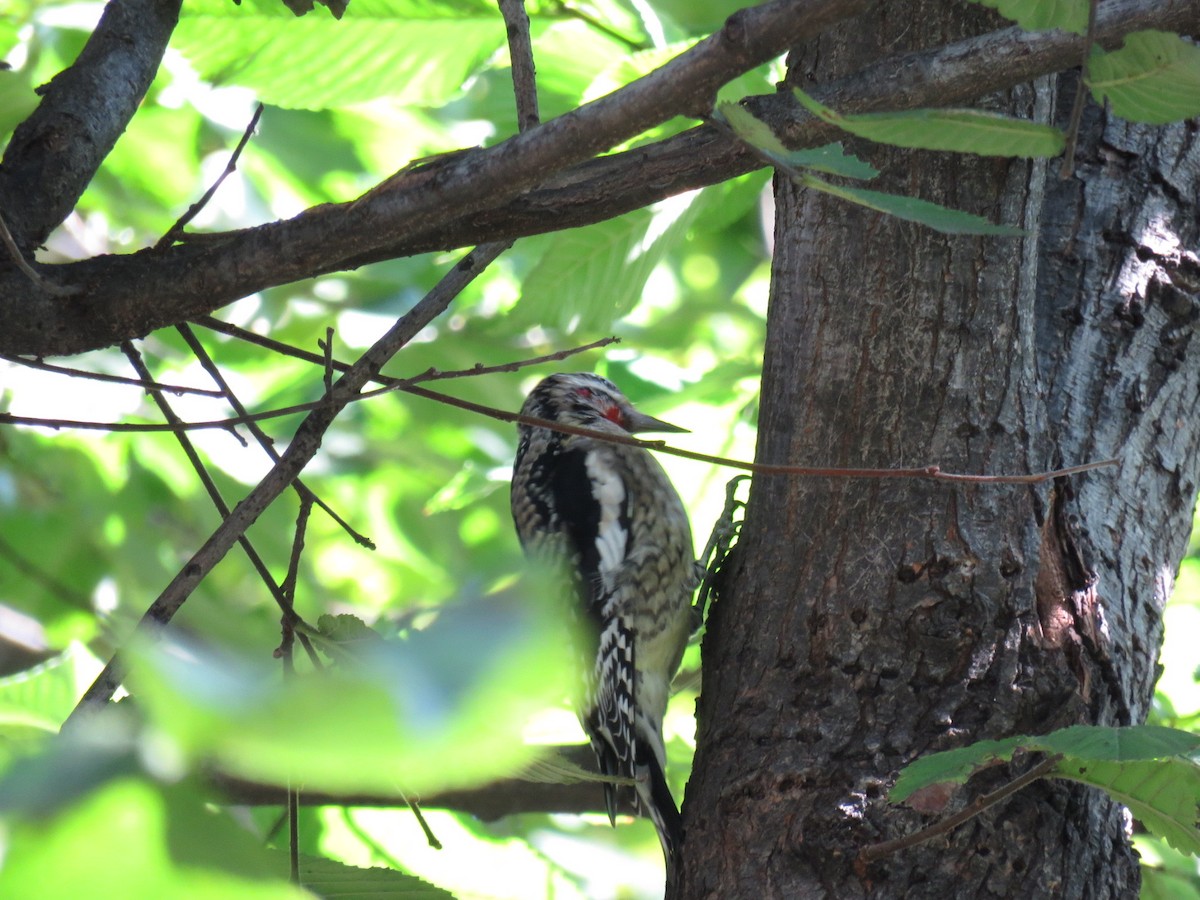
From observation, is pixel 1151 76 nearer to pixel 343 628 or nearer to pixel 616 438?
pixel 616 438

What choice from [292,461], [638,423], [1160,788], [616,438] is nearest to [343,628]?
[292,461]

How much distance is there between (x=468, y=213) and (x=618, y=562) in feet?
6.81

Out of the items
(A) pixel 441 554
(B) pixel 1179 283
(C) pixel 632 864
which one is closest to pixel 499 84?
(A) pixel 441 554

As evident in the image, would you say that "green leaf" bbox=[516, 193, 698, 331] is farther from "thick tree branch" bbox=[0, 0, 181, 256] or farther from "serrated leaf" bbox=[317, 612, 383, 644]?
"serrated leaf" bbox=[317, 612, 383, 644]

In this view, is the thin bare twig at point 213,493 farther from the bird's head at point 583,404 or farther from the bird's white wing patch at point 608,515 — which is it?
the bird's head at point 583,404

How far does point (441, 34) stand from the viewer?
9.90 ft

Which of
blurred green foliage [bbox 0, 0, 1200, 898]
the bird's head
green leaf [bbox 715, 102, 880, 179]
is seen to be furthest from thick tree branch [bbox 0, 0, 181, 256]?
the bird's head

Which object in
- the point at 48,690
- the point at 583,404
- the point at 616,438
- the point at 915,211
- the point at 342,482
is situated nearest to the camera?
the point at 915,211

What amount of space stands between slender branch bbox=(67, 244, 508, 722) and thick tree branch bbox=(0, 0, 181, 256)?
501 mm

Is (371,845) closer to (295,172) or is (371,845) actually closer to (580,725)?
(580,725)

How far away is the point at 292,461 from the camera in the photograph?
194 cm

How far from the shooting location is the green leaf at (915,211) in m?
1.17

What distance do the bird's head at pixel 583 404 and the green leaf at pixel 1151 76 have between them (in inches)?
108

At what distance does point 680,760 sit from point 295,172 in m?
2.54
